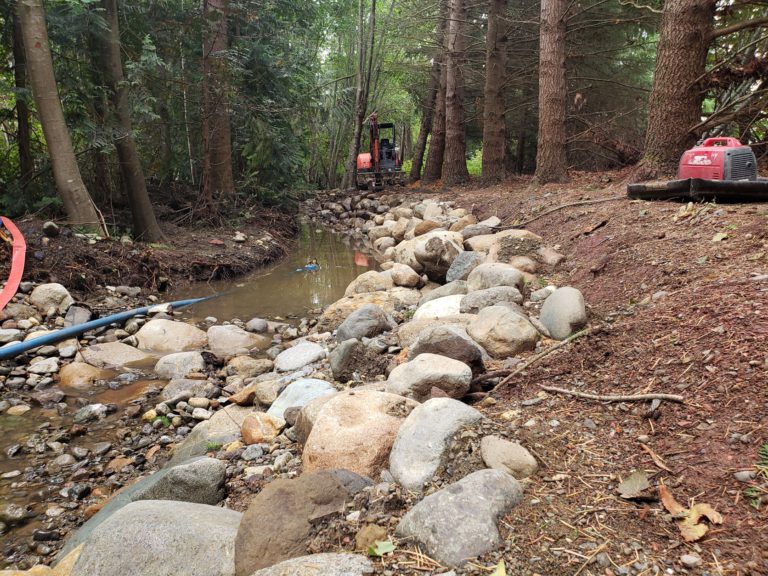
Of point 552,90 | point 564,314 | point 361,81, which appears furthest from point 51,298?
point 361,81

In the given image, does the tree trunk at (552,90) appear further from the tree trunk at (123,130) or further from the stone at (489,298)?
the tree trunk at (123,130)

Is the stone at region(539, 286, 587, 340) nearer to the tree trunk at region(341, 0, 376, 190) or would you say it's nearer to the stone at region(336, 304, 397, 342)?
the stone at region(336, 304, 397, 342)

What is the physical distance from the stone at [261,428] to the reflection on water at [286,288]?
3.74 metres

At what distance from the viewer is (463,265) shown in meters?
6.46

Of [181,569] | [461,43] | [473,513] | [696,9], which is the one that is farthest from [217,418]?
[461,43]

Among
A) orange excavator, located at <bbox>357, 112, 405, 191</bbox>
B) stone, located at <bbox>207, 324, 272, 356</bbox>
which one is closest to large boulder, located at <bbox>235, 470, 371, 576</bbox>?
stone, located at <bbox>207, 324, 272, 356</bbox>

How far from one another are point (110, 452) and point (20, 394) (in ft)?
4.77

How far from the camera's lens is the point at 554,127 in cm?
975

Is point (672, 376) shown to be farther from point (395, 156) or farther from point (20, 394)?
point (395, 156)

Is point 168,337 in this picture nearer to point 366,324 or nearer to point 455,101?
point 366,324

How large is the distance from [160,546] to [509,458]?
1471mm

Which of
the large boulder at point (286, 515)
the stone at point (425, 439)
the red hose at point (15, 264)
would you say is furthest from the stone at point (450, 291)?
the red hose at point (15, 264)

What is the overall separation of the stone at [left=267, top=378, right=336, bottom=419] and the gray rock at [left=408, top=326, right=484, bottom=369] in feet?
2.69

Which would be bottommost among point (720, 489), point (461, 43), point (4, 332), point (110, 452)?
point (110, 452)
